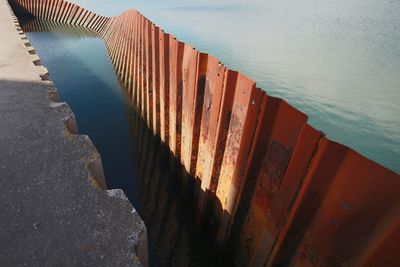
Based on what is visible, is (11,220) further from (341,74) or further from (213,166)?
(341,74)

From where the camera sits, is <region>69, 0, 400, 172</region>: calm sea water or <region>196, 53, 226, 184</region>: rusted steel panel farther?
<region>69, 0, 400, 172</region>: calm sea water

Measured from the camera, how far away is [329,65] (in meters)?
17.3

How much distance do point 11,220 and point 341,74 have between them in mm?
17651

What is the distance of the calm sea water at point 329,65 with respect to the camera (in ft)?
38.2

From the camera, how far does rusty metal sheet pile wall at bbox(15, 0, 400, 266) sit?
2.26 metres

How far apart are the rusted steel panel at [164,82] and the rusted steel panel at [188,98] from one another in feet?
3.64

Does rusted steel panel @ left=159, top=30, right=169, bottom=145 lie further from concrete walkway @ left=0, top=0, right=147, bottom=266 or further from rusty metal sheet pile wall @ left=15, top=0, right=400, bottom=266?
concrete walkway @ left=0, top=0, right=147, bottom=266

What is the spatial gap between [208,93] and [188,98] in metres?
0.84

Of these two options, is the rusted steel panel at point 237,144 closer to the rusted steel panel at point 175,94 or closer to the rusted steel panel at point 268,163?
the rusted steel panel at point 268,163

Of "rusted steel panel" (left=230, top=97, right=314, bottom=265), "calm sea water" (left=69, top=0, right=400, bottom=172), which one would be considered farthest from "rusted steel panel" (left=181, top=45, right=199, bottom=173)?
"calm sea water" (left=69, top=0, right=400, bottom=172)

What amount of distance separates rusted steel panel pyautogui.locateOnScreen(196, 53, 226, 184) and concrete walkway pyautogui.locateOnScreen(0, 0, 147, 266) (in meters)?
1.81

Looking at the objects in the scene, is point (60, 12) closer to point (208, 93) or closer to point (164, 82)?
point (164, 82)

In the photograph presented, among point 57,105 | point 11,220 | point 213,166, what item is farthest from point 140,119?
point 11,220

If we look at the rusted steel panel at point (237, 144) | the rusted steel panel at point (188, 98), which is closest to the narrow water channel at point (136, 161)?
the rusted steel panel at point (188, 98)
